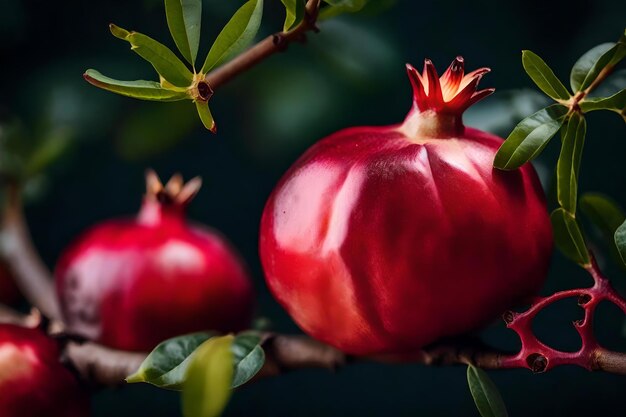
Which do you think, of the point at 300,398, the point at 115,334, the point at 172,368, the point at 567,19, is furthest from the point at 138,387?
the point at 567,19

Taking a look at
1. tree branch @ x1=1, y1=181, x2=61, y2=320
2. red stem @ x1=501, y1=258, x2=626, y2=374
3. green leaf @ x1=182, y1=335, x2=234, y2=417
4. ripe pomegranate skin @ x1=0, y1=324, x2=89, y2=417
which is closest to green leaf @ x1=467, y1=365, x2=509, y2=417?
red stem @ x1=501, y1=258, x2=626, y2=374

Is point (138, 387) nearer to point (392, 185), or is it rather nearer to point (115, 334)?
point (115, 334)

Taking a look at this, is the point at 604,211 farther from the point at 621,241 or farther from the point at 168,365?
the point at 168,365

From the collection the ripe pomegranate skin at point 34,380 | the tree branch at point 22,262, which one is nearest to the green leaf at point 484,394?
the ripe pomegranate skin at point 34,380

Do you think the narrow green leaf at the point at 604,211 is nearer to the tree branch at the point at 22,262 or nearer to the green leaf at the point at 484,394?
the green leaf at the point at 484,394

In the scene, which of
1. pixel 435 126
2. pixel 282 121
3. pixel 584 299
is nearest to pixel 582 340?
pixel 584 299
